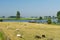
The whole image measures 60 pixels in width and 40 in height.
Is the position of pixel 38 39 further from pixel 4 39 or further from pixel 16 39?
pixel 4 39

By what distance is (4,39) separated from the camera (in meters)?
16.5

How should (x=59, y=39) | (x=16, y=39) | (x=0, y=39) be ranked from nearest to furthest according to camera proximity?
1. (x=0, y=39)
2. (x=16, y=39)
3. (x=59, y=39)

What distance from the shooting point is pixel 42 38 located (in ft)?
65.2

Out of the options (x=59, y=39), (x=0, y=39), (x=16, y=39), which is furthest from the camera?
(x=59, y=39)

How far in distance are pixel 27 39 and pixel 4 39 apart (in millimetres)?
3221

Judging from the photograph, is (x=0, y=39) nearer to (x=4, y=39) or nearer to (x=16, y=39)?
(x=4, y=39)

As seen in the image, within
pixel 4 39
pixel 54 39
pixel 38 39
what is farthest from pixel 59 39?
pixel 4 39

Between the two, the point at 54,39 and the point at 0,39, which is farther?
the point at 54,39

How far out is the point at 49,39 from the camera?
18.8 meters

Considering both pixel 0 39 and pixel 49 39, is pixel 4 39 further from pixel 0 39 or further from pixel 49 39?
pixel 49 39

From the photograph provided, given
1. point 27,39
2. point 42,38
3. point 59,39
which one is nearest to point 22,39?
point 27,39

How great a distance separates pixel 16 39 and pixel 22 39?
2.66 ft

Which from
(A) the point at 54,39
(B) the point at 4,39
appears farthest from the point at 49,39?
(B) the point at 4,39

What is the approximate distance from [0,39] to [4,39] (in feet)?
1.11
